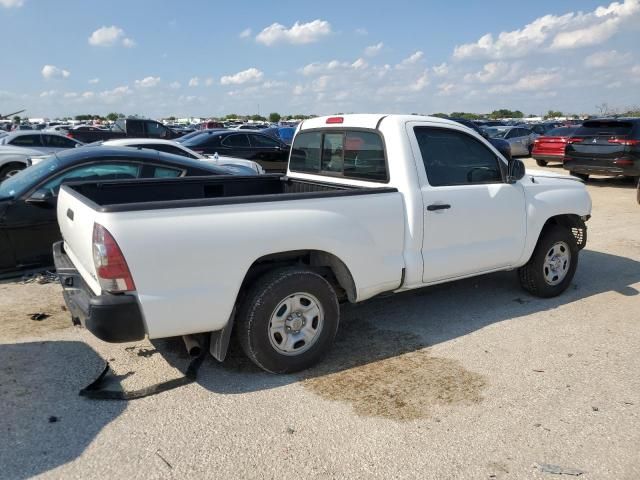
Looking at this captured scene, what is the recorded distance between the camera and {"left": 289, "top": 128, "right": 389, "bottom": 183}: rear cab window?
14.7 feet

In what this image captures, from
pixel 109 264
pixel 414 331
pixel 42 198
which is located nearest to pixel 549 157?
pixel 414 331

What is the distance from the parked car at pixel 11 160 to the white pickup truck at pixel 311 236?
9.09m

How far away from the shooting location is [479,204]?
4691mm

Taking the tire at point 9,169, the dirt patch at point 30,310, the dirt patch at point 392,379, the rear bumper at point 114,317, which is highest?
the tire at point 9,169

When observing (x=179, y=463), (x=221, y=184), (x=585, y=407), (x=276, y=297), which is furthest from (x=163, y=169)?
(x=585, y=407)

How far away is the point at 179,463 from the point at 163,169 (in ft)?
14.2

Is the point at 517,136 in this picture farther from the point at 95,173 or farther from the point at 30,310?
the point at 30,310

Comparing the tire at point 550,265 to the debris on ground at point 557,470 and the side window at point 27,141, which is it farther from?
the side window at point 27,141

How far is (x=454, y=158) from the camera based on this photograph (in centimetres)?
468

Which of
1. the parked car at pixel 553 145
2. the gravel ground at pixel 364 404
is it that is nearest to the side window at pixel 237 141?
the gravel ground at pixel 364 404

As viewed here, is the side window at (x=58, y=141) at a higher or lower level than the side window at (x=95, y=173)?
higher

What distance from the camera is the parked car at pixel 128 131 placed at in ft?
61.4

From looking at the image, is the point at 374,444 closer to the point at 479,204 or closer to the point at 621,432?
the point at 621,432

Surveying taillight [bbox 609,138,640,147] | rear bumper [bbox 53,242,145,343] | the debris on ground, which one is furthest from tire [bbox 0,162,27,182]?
taillight [bbox 609,138,640,147]
